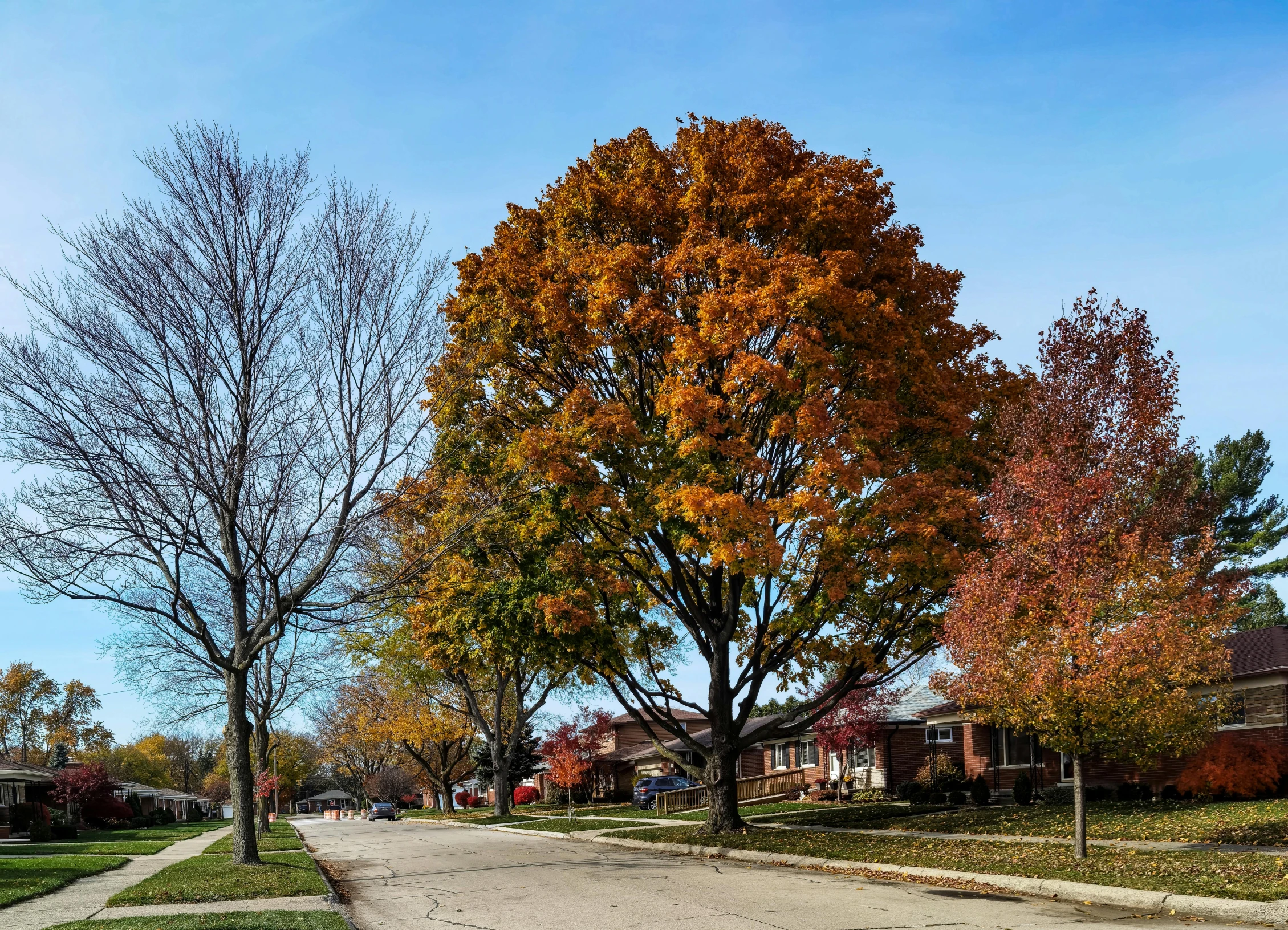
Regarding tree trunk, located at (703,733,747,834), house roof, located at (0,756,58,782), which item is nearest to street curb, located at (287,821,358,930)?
tree trunk, located at (703,733,747,834)

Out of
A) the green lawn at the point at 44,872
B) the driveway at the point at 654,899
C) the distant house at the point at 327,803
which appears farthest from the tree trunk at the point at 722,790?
the distant house at the point at 327,803

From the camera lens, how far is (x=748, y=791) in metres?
50.3

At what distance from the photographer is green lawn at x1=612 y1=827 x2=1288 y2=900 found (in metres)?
12.5

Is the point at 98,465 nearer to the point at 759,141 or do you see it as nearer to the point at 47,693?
the point at 759,141

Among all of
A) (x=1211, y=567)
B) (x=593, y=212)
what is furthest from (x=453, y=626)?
(x=1211, y=567)

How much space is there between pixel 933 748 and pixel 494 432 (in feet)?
88.7

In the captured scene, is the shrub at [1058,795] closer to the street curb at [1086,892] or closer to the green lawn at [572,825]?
the green lawn at [572,825]

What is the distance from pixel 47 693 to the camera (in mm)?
88188

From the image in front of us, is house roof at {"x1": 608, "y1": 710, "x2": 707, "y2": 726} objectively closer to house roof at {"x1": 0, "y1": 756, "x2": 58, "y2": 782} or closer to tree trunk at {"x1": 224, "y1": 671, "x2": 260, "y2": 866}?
house roof at {"x1": 0, "y1": 756, "x2": 58, "y2": 782}

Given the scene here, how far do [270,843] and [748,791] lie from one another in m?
26.2

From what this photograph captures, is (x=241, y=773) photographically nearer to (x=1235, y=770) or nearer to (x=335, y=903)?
(x=335, y=903)

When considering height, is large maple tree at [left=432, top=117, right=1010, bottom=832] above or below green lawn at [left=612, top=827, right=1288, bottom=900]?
above

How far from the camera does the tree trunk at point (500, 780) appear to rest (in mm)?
44656

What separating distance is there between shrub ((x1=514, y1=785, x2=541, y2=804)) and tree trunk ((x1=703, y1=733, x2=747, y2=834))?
48.0 metres
